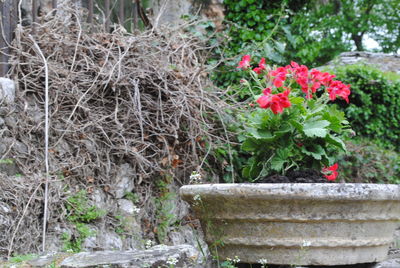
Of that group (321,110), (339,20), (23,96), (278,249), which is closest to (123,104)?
(23,96)

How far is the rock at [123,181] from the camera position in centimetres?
353

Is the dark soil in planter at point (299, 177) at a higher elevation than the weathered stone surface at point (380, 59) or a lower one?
lower

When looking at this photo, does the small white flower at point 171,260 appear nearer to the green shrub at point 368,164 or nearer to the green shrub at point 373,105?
the green shrub at point 368,164

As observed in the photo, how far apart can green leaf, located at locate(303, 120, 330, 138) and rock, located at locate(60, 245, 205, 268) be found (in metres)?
0.79

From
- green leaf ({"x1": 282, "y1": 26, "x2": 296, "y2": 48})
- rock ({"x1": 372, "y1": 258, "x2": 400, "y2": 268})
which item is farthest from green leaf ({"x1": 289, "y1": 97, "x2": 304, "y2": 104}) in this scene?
green leaf ({"x1": 282, "y1": 26, "x2": 296, "y2": 48})

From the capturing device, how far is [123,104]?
12.2 ft

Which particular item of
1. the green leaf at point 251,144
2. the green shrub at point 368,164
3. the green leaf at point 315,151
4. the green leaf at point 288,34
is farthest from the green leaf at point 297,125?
the green leaf at point 288,34

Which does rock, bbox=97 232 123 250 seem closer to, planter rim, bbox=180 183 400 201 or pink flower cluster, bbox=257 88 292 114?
planter rim, bbox=180 183 400 201

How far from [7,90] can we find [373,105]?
4522 mm

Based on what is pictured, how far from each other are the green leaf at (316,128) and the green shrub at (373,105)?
3646mm

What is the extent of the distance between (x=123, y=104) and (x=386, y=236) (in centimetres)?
198

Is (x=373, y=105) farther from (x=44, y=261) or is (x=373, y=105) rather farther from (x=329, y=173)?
(x=44, y=261)

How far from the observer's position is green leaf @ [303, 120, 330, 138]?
2.54 metres

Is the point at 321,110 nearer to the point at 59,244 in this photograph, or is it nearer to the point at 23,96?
the point at 59,244
